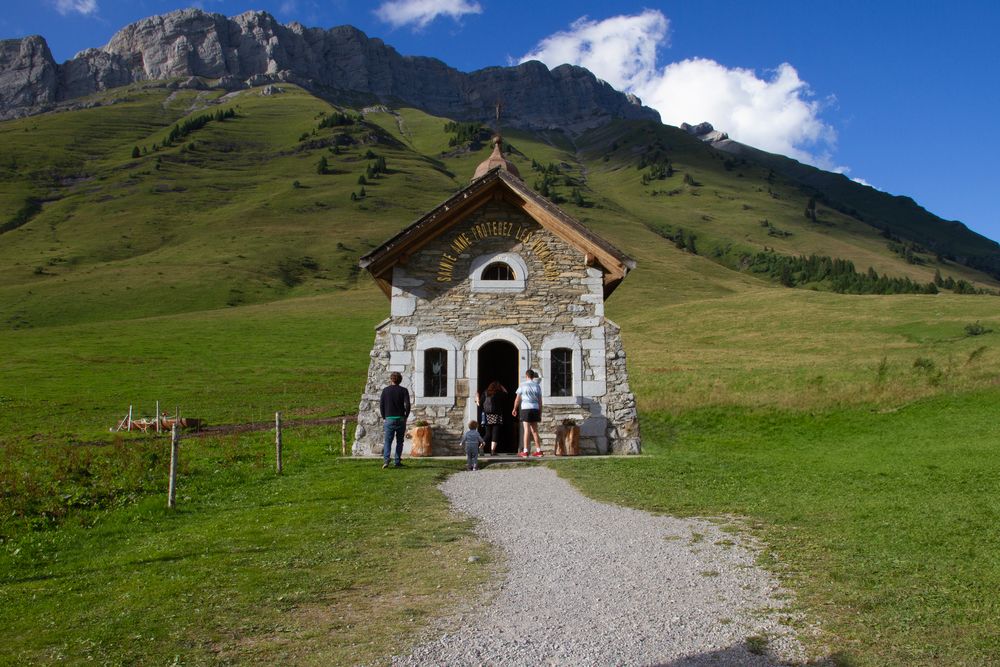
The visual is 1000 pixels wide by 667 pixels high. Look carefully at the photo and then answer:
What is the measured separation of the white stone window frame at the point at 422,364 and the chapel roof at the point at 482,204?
2196mm

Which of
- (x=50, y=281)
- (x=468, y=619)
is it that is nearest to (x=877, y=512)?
(x=468, y=619)

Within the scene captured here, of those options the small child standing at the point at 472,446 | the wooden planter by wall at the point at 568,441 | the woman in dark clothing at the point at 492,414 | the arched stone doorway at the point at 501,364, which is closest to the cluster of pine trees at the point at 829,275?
the arched stone doorway at the point at 501,364

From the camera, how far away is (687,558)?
838cm

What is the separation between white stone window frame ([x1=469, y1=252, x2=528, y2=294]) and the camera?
67.6ft

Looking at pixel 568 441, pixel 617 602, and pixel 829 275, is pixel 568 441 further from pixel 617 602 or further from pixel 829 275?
pixel 829 275

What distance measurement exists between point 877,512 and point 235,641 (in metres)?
8.29

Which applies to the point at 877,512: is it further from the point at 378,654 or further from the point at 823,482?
the point at 378,654

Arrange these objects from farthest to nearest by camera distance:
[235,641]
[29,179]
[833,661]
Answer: [29,179] < [235,641] < [833,661]

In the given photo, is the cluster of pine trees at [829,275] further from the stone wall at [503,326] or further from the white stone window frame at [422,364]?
the white stone window frame at [422,364]

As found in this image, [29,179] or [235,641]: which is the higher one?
[29,179]

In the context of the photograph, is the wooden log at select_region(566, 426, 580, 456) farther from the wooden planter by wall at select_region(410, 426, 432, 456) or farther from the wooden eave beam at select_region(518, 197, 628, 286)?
the wooden eave beam at select_region(518, 197, 628, 286)

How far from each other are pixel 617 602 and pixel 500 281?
14.4 metres

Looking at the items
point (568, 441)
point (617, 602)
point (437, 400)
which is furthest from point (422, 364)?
point (617, 602)

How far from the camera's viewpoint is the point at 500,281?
2066 centimetres
